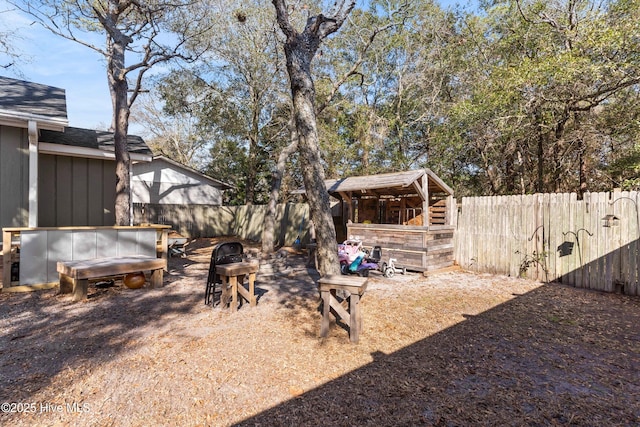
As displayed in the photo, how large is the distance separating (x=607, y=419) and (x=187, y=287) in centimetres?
630

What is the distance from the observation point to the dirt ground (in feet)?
7.94

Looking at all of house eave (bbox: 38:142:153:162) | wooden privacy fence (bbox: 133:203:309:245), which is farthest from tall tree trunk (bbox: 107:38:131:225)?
wooden privacy fence (bbox: 133:203:309:245)

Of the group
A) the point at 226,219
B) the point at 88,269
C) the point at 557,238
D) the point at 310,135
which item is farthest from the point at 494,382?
the point at 226,219

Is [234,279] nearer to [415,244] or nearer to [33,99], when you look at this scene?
[415,244]

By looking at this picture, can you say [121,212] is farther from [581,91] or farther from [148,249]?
[581,91]

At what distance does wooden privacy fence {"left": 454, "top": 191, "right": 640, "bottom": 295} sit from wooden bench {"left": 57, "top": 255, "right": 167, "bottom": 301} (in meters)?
7.45

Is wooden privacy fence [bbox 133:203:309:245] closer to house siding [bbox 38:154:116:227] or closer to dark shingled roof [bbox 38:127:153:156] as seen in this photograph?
dark shingled roof [bbox 38:127:153:156]

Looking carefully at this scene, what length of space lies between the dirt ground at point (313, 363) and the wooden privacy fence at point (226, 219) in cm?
832

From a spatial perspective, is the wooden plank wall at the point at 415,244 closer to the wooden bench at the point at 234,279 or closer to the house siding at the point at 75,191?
the wooden bench at the point at 234,279

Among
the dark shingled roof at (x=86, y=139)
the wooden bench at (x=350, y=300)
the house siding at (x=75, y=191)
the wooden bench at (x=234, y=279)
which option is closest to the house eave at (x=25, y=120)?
the dark shingled roof at (x=86, y=139)

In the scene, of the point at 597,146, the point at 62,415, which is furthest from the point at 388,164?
the point at 62,415

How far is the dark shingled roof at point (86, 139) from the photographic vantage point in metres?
8.20

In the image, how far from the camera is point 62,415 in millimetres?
2359

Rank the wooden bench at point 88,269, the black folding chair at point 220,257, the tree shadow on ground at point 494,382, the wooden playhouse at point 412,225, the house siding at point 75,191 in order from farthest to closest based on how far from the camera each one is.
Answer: the house siding at point 75,191 → the wooden playhouse at point 412,225 → the wooden bench at point 88,269 → the black folding chair at point 220,257 → the tree shadow on ground at point 494,382
